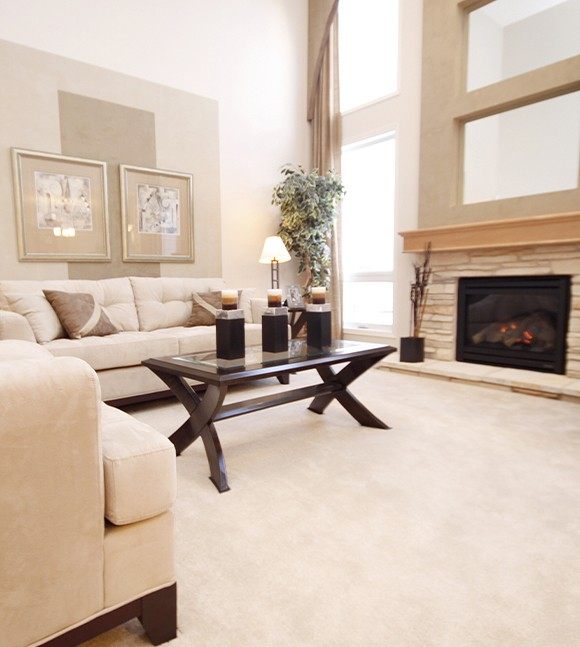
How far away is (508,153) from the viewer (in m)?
3.93

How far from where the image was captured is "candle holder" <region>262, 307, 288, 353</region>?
241cm

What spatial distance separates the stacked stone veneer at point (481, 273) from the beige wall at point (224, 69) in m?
1.85

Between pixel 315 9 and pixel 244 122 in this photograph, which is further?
pixel 315 9

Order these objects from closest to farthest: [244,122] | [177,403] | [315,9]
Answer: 1. [177,403]
2. [244,122]
3. [315,9]

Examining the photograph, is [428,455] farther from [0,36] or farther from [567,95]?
[0,36]

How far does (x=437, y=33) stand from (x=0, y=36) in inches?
145

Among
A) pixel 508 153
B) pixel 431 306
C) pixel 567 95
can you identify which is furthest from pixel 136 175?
pixel 567 95

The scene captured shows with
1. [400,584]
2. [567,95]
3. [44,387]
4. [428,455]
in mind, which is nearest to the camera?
[44,387]

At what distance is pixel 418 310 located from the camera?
176 inches

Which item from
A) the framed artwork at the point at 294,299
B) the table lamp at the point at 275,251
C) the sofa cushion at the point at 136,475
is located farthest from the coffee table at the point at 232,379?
the table lamp at the point at 275,251

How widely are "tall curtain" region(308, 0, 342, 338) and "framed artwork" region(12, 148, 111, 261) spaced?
2.49 meters

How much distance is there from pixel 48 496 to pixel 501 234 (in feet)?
12.3

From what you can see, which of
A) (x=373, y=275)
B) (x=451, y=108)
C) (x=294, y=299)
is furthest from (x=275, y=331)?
(x=451, y=108)

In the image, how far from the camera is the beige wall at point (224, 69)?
12.0ft
